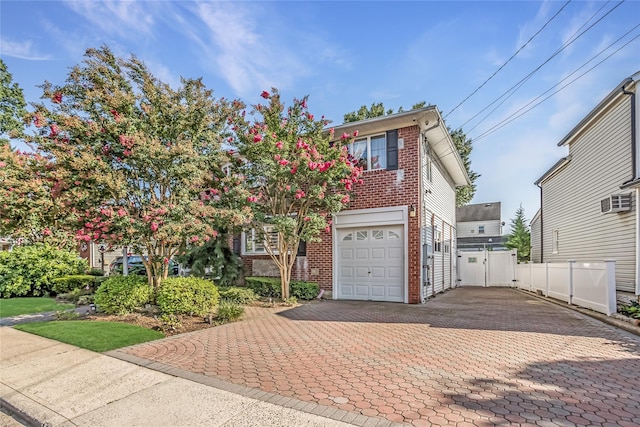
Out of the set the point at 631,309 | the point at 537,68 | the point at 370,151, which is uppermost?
the point at 537,68

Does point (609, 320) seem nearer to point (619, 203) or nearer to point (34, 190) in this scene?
point (619, 203)

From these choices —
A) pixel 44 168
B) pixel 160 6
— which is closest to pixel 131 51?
pixel 160 6

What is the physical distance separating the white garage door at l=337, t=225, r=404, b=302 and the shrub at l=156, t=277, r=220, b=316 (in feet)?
16.3

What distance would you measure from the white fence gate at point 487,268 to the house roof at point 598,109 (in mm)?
7475

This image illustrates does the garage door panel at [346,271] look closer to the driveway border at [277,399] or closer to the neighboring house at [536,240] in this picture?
the driveway border at [277,399]

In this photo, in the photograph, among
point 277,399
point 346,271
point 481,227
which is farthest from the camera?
point 481,227

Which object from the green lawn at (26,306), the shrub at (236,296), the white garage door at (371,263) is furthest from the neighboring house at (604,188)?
the green lawn at (26,306)

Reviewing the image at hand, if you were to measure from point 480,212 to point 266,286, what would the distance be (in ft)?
108

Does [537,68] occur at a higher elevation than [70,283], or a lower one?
higher

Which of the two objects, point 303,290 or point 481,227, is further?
point 481,227

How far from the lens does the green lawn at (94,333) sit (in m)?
5.89

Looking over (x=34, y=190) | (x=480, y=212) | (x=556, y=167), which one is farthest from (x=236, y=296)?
(x=480, y=212)

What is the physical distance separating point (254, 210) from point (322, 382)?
6.97 metres

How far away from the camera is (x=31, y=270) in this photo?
13078 mm
